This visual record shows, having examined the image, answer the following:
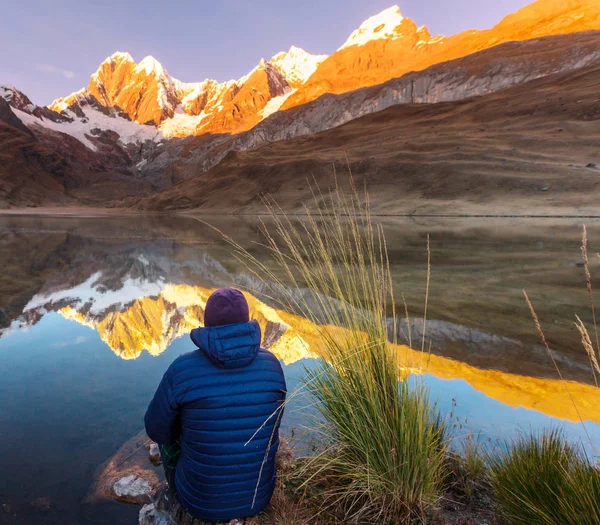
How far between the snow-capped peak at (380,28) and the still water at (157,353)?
179 meters

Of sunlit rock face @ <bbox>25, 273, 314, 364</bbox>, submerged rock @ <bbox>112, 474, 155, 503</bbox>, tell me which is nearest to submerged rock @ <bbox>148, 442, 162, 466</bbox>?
submerged rock @ <bbox>112, 474, 155, 503</bbox>

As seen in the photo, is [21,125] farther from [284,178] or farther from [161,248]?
[161,248]

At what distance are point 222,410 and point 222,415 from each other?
0.09 feet

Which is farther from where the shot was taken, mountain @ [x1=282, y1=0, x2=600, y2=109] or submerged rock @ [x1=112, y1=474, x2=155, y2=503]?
mountain @ [x1=282, y1=0, x2=600, y2=109]

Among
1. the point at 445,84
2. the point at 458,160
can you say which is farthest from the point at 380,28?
the point at 458,160

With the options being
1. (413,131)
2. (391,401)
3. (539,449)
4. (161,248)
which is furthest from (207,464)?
(413,131)

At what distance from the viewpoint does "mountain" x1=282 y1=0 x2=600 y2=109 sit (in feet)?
343

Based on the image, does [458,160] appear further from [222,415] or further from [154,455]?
[222,415]

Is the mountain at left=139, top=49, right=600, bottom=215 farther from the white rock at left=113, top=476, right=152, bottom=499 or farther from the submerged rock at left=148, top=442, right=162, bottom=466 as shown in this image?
the white rock at left=113, top=476, right=152, bottom=499

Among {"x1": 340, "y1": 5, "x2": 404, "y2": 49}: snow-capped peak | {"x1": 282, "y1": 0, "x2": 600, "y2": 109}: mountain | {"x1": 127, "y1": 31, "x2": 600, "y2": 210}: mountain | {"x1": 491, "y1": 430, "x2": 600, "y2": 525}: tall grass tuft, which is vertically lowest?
{"x1": 491, "y1": 430, "x2": 600, "y2": 525}: tall grass tuft

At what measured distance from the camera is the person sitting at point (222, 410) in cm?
209

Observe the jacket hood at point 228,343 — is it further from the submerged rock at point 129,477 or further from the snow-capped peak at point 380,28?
the snow-capped peak at point 380,28

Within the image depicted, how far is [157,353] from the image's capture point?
6.14 m

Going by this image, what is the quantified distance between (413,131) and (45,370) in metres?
77.9
